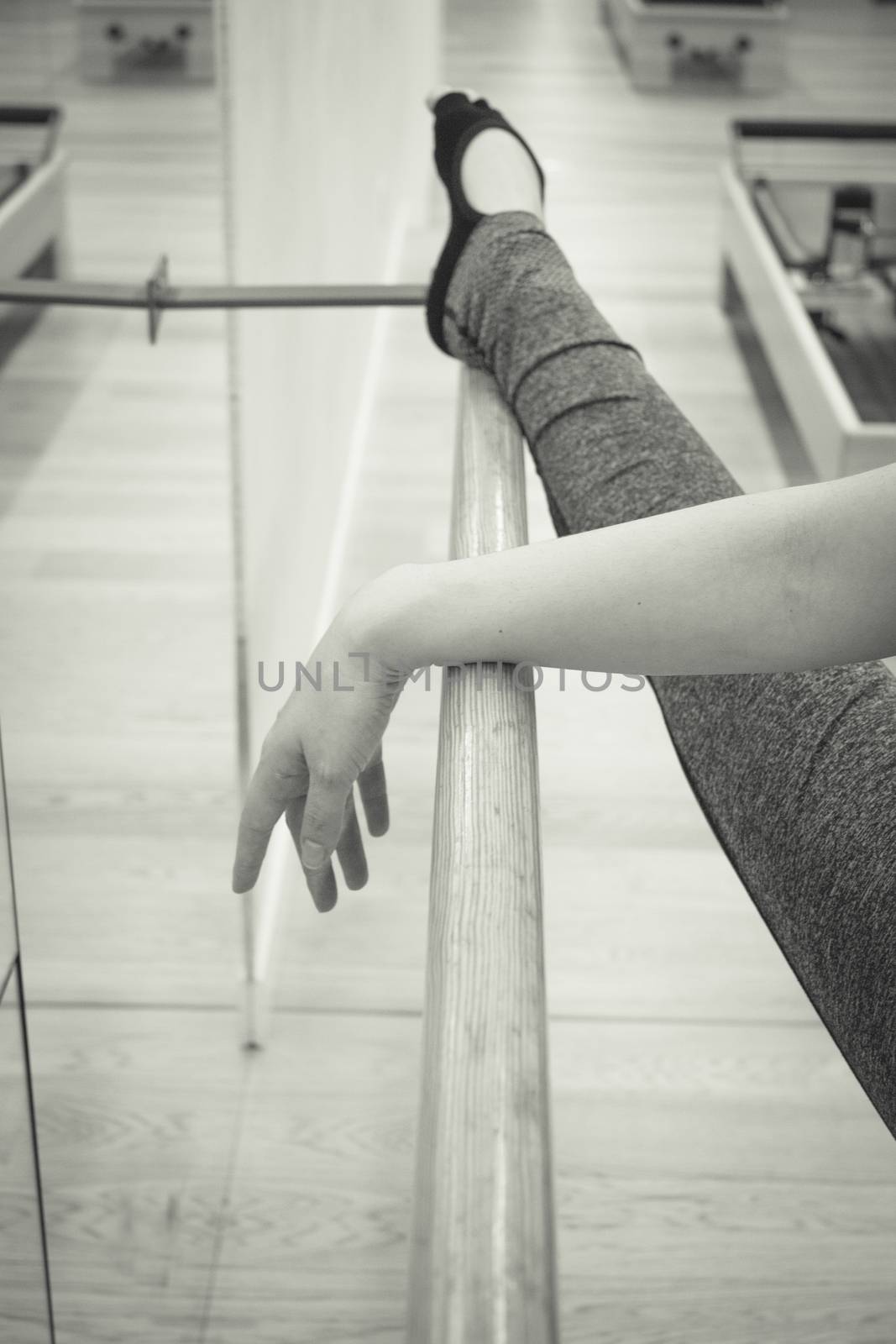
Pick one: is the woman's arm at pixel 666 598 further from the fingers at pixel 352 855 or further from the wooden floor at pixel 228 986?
the wooden floor at pixel 228 986

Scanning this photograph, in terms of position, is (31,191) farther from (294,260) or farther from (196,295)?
(294,260)

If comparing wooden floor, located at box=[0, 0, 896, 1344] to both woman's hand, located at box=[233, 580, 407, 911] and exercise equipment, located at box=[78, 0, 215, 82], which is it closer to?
exercise equipment, located at box=[78, 0, 215, 82]

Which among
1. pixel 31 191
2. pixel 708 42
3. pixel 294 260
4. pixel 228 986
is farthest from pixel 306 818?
pixel 708 42

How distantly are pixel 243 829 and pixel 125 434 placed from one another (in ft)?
1.19

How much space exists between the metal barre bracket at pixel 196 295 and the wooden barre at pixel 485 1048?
15.2 inches

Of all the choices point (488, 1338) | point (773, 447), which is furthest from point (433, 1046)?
point (773, 447)

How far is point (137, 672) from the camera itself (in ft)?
4.16

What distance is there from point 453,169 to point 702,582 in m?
Answer: 0.50

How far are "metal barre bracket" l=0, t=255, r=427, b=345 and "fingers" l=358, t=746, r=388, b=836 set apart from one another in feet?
0.95

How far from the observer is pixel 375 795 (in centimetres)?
59

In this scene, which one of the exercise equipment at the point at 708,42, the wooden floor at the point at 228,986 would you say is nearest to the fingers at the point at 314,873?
the wooden floor at the point at 228,986

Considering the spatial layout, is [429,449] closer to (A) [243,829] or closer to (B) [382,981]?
(B) [382,981]

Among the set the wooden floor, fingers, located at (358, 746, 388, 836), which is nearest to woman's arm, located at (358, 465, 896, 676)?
fingers, located at (358, 746, 388, 836)

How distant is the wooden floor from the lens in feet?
2.59
